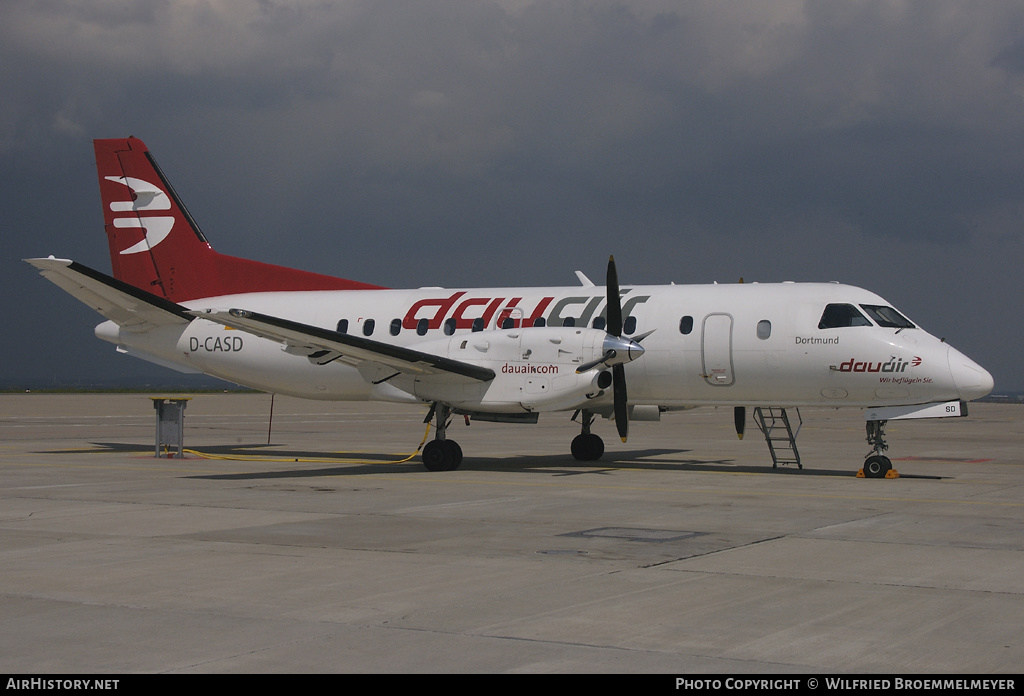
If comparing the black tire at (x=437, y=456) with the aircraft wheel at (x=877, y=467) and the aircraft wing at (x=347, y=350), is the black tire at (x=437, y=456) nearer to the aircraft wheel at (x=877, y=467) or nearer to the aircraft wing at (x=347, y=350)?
the aircraft wing at (x=347, y=350)

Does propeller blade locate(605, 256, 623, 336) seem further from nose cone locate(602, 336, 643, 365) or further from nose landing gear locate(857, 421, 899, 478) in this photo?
nose landing gear locate(857, 421, 899, 478)

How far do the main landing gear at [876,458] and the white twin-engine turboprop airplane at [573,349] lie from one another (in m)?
0.04

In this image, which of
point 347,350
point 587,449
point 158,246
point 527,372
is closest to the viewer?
point 347,350

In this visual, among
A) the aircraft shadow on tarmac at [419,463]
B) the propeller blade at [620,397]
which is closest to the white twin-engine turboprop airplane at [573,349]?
the propeller blade at [620,397]

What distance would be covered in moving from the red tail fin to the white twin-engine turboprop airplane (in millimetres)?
883

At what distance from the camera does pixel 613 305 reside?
59.2 ft

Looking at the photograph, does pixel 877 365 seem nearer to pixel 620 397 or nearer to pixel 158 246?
pixel 620 397

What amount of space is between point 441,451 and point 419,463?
8.27 ft

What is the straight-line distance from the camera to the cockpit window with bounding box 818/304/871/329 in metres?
17.5

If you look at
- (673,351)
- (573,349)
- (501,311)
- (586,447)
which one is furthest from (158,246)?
(673,351)

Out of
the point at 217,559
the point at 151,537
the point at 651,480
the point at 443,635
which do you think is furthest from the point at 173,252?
the point at 443,635

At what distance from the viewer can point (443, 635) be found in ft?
21.2

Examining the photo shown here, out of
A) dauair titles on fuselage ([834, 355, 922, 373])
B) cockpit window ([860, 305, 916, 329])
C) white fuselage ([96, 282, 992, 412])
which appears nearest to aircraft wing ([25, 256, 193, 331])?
white fuselage ([96, 282, 992, 412])

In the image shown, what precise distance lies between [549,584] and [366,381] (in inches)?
475
